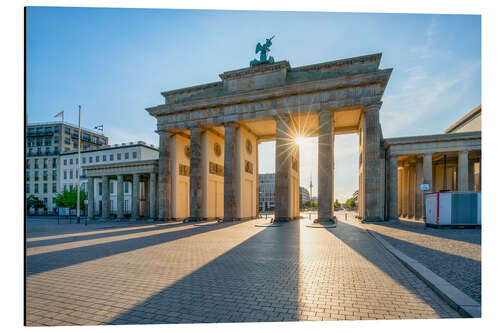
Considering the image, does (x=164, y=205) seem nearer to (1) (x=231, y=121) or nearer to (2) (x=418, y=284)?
(1) (x=231, y=121)

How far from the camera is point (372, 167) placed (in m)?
25.9

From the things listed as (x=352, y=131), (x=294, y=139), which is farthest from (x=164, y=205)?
(x=352, y=131)

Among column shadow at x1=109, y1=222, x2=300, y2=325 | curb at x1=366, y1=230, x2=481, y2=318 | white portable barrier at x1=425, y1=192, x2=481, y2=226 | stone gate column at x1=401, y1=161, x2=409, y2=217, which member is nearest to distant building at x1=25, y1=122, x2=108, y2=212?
stone gate column at x1=401, y1=161, x2=409, y2=217

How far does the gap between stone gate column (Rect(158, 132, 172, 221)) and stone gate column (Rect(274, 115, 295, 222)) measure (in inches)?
576

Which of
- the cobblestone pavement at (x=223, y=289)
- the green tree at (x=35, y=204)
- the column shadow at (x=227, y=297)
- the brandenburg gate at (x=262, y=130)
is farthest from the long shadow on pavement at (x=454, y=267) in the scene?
the green tree at (x=35, y=204)

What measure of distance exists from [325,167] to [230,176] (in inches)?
432

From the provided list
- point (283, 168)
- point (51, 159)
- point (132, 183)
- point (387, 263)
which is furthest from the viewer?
point (51, 159)

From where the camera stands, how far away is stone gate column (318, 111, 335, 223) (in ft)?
87.6

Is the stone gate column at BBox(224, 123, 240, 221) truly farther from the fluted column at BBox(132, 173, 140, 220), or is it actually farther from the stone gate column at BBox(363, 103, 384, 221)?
the fluted column at BBox(132, 173, 140, 220)

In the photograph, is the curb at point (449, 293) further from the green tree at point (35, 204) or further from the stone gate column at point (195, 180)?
the green tree at point (35, 204)

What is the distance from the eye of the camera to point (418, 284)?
20.5 feet

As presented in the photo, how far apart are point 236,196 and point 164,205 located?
965cm

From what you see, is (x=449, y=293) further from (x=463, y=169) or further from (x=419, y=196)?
(x=419, y=196)

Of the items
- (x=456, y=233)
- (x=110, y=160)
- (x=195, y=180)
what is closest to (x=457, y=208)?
(x=456, y=233)
